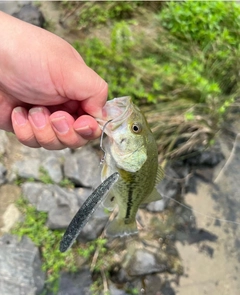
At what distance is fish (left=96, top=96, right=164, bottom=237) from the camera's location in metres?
1.65

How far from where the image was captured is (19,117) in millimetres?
1945

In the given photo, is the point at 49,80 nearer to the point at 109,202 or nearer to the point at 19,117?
the point at 19,117

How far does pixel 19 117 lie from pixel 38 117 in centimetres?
11

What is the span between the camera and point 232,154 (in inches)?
157

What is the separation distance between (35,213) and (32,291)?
642 mm

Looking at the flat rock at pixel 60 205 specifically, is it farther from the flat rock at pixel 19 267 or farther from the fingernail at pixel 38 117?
the fingernail at pixel 38 117

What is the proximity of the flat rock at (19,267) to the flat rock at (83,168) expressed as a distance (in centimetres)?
71

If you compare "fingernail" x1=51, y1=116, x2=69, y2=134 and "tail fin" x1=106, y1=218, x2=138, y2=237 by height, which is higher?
"fingernail" x1=51, y1=116, x2=69, y2=134

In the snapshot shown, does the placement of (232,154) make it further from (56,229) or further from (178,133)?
(56,229)

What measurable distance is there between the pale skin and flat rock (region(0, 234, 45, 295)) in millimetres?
1521

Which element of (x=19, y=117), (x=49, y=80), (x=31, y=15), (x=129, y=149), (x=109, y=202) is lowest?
(x=31, y=15)

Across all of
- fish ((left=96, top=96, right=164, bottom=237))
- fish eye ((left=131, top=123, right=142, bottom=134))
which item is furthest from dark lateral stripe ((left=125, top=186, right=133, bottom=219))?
fish eye ((left=131, top=123, right=142, bottom=134))

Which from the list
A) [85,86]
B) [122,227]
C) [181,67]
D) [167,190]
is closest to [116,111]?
[85,86]

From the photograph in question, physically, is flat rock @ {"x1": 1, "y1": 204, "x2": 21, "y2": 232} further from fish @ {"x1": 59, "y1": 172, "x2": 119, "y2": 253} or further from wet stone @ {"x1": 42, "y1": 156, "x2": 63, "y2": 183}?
fish @ {"x1": 59, "y1": 172, "x2": 119, "y2": 253}
